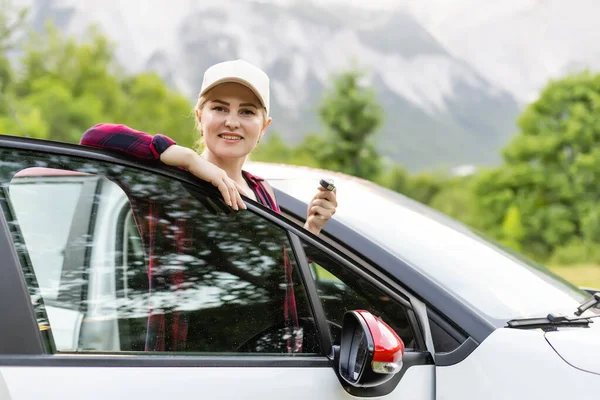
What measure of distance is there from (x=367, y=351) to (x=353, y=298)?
273 mm

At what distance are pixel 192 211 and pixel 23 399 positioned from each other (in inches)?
21.3

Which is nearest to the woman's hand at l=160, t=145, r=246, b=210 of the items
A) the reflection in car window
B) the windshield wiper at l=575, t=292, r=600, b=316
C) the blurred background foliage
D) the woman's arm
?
the woman's arm

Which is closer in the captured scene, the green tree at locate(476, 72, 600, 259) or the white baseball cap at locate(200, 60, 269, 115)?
the white baseball cap at locate(200, 60, 269, 115)

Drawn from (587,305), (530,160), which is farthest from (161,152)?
(530,160)

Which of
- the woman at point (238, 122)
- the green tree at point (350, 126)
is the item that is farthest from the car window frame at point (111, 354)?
the green tree at point (350, 126)

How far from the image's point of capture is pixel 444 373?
157 cm

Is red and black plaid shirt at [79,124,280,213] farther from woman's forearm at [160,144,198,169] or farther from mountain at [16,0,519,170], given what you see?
mountain at [16,0,519,170]

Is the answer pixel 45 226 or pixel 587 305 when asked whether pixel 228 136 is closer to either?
pixel 45 226

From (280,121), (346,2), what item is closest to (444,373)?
(280,121)

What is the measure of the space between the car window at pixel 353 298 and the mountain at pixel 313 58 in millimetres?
129985

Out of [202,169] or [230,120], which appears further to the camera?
[230,120]

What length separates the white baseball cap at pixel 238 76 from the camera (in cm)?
189

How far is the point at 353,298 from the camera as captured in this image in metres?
1.64

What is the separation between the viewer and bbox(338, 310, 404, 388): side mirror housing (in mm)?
1380
